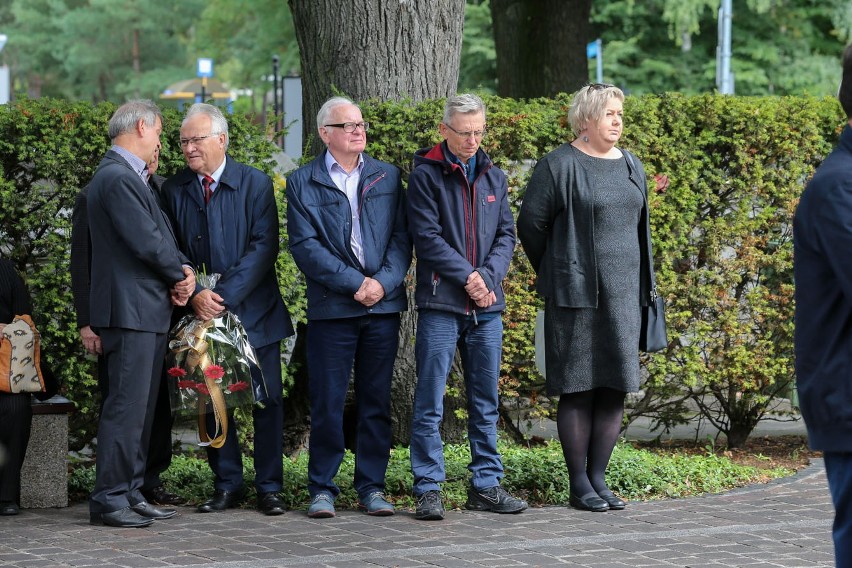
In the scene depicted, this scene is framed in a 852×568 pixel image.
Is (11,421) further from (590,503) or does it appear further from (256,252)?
(590,503)

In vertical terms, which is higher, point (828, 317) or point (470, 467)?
point (828, 317)

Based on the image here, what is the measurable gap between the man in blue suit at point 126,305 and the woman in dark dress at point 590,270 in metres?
1.88

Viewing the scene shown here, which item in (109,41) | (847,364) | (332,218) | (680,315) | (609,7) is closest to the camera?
(847,364)

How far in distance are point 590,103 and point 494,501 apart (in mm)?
2108

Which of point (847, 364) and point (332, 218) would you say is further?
point (332, 218)

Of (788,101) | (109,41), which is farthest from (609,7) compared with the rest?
(109,41)

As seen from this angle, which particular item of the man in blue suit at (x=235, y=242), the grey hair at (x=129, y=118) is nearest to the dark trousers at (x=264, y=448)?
the man in blue suit at (x=235, y=242)

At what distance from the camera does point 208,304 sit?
22.1 feet

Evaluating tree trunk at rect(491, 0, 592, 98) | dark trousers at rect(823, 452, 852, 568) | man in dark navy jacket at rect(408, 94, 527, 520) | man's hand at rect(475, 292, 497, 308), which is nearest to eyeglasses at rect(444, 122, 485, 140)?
man in dark navy jacket at rect(408, 94, 527, 520)

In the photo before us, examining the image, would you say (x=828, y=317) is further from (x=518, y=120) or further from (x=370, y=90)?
(x=370, y=90)

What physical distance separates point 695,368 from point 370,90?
2668 mm

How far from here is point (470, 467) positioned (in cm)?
700

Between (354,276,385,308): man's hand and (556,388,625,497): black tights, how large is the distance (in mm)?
1182

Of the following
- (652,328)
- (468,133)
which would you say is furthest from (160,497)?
(652,328)
